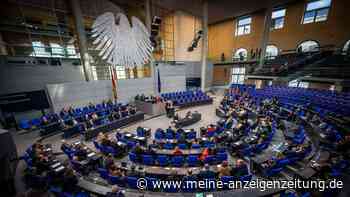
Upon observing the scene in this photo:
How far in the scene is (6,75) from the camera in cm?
1006

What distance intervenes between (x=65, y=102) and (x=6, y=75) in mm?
3930

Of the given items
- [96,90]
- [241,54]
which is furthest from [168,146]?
[241,54]

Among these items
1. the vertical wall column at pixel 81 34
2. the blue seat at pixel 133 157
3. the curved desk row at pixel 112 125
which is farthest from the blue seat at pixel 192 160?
the vertical wall column at pixel 81 34

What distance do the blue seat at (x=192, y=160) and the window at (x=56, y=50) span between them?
1418cm

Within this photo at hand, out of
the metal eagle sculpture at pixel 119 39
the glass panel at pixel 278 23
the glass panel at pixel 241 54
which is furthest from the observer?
the glass panel at pixel 241 54

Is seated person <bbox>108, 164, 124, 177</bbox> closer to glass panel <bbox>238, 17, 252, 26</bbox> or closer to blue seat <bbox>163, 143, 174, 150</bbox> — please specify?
blue seat <bbox>163, 143, 174, 150</bbox>

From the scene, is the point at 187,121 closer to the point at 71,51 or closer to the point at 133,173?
the point at 133,173

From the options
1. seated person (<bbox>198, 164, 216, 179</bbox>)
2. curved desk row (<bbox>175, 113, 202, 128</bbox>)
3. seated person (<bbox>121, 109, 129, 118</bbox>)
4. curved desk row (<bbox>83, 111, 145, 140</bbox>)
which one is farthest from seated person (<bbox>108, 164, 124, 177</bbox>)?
seated person (<bbox>121, 109, 129, 118</bbox>)

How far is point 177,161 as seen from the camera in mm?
5746

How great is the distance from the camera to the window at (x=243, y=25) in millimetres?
22172

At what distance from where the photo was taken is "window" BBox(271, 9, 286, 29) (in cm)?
1884

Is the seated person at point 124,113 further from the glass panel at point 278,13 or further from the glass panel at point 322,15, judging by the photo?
the glass panel at point 278,13

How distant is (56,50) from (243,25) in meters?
25.3

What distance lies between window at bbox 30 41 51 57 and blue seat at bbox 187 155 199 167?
1449cm
